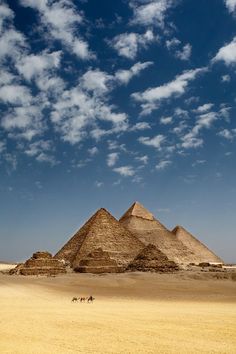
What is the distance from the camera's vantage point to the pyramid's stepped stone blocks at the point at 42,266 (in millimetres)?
38969

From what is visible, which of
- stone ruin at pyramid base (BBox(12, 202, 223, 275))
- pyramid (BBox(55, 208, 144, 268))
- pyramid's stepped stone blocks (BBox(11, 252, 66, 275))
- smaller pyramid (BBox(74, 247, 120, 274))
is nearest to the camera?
pyramid's stepped stone blocks (BBox(11, 252, 66, 275))

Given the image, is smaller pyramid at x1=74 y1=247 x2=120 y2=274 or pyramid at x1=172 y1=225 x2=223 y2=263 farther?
pyramid at x1=172 y1=225 x2=223 y2=263

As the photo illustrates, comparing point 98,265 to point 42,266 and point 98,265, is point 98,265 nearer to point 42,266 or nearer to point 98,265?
point 98,265

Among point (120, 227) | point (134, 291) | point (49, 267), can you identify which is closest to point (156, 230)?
point (120, 227)

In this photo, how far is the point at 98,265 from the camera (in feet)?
133

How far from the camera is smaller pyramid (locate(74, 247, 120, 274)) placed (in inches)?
1564

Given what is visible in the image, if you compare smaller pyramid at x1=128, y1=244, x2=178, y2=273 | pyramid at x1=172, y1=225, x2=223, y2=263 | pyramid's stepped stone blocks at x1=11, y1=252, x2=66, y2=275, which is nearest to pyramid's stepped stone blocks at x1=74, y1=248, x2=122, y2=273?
smaller pyramid at x1=128, y1=244, x2=178, y2=273

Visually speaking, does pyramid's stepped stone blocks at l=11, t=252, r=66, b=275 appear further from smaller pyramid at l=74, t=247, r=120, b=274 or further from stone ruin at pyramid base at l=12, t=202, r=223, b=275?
smaller pyramid at l=74, t=247, r=120, b=274

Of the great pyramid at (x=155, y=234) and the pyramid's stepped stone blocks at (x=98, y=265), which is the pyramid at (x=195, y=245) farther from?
the pyramid's stepped stone blocks at (x=98, y=265)

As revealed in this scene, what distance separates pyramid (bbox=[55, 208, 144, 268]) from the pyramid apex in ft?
35.8

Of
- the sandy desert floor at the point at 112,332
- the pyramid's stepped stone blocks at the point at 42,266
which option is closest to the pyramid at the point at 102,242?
the pyramid's stepped stone blocks at the point at 42,266

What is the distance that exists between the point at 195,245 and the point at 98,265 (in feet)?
113

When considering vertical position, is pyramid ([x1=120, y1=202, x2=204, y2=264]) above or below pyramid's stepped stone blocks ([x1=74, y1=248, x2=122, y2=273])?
above

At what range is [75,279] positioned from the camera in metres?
33.0
